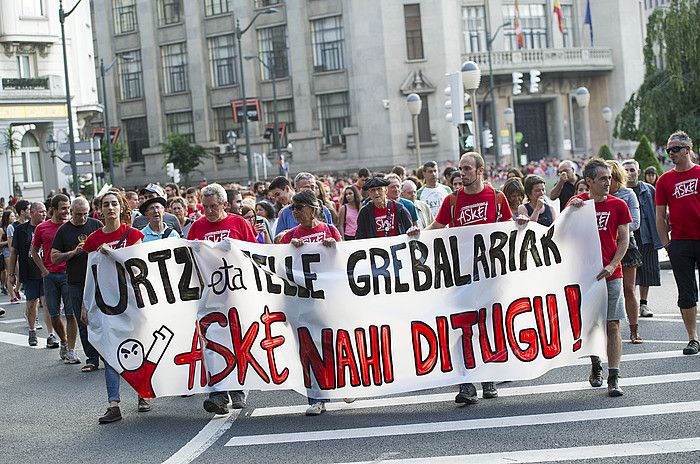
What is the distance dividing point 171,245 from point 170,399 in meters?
1.71

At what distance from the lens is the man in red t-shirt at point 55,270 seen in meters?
14.1

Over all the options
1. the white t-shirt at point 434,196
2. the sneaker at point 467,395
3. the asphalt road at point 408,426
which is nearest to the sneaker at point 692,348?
the asphalt road at point 408,426

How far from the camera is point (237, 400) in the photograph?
10.3 meters

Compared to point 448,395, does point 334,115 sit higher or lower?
higher

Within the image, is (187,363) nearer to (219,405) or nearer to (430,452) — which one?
(219,405)

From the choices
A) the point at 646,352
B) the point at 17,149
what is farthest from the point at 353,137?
the point at 646,352

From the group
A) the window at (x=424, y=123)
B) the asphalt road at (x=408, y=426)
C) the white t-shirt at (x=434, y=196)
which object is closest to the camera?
the asphalt road at (x=408, y=426)

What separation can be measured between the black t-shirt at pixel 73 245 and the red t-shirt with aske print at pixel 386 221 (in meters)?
3.28

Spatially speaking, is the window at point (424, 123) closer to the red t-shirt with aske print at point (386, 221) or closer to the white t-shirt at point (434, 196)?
the white t-shirt at point (434, 196)

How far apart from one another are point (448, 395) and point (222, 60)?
6063 cm

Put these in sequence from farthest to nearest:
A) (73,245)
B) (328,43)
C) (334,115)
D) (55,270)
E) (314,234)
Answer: (334,115) → (328,43) → (55,270) → (73,245) → (314,234)

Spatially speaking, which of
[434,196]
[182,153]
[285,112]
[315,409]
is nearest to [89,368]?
[315,409]

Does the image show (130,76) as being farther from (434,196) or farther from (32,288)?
(434,196)

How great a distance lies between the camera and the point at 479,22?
69.7 m
